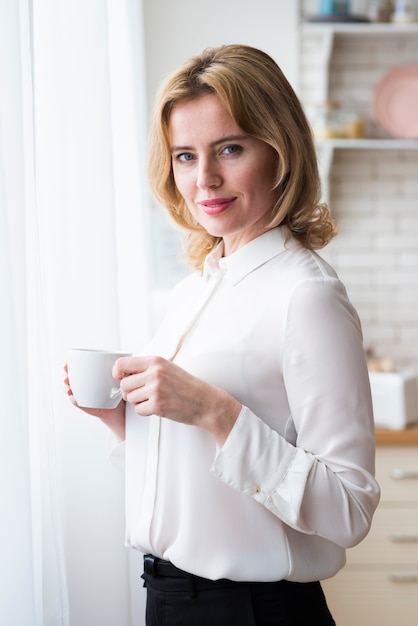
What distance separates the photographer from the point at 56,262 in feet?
4.36

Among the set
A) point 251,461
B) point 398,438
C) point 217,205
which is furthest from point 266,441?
point 398,438

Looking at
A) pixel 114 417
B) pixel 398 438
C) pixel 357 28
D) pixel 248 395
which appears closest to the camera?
pixel 248 395

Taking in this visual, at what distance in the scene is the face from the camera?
114 cm

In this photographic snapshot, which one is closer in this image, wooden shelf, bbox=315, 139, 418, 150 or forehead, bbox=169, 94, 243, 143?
forehead, bbox=169, 94, 243, 143

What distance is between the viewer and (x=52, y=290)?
133 centimetres

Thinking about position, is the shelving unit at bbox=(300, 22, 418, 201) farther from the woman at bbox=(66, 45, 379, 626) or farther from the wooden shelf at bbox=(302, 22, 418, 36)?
the woman at bbox=(66, 45, 379, 626)

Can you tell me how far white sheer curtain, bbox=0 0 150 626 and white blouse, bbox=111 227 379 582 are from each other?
6.4 inches

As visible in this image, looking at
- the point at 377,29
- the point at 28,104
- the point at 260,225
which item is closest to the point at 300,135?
the point at 260,225

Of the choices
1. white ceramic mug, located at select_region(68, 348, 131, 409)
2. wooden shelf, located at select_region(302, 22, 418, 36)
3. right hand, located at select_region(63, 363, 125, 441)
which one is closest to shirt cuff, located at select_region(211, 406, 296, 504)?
white ceramic mug, located at select_region(68, 348, 131, 409)

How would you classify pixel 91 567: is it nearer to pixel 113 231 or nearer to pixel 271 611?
pixel 271 611

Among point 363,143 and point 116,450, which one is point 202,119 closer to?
point 116,450

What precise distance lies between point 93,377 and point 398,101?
233 centimetres

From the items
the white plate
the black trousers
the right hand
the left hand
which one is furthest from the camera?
the white plate

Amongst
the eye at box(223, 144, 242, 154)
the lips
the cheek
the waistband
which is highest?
the eye at box(223, 144, 242, 154)
